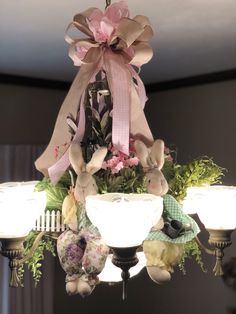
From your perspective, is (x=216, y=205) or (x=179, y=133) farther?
(x=179, y=133)

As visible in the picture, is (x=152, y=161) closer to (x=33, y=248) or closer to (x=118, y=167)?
(x=118, y=167)

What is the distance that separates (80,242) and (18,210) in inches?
5.8

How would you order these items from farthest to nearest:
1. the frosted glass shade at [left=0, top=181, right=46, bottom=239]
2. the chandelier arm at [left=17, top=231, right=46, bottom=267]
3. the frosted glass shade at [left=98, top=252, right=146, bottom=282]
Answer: the frosted glass shade at [left=98, top=252, right=146, bottom=282]
the chandelier arm at [left=17, top=231, right=46, bottom=267]
the frosted glass shade at [left=0, top=181, right=46, bottom=239]

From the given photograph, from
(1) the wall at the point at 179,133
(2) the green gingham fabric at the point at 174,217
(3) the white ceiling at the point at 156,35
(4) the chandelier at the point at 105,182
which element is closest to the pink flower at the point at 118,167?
(4) the chandelier at the point at 105,182

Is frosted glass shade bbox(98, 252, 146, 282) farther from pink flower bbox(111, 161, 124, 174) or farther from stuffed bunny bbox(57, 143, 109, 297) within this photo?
pink flower bbox(111, 161, 124, 174)

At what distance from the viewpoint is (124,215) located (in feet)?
2.58

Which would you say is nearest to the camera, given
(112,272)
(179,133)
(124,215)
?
(124,215)

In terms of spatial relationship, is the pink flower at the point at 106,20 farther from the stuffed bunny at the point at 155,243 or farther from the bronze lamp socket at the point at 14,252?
the bronze lamp socket at the point at 14,252

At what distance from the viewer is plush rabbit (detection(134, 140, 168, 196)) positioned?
3.08ft

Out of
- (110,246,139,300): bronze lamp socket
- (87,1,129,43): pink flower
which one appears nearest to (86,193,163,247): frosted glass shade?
(110,246,139,300): bronze lamp socket

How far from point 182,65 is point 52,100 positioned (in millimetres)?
900

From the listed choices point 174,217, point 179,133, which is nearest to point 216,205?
point 174,217

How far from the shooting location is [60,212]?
1.05 metres

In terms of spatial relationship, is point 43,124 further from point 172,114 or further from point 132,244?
point 132,244
